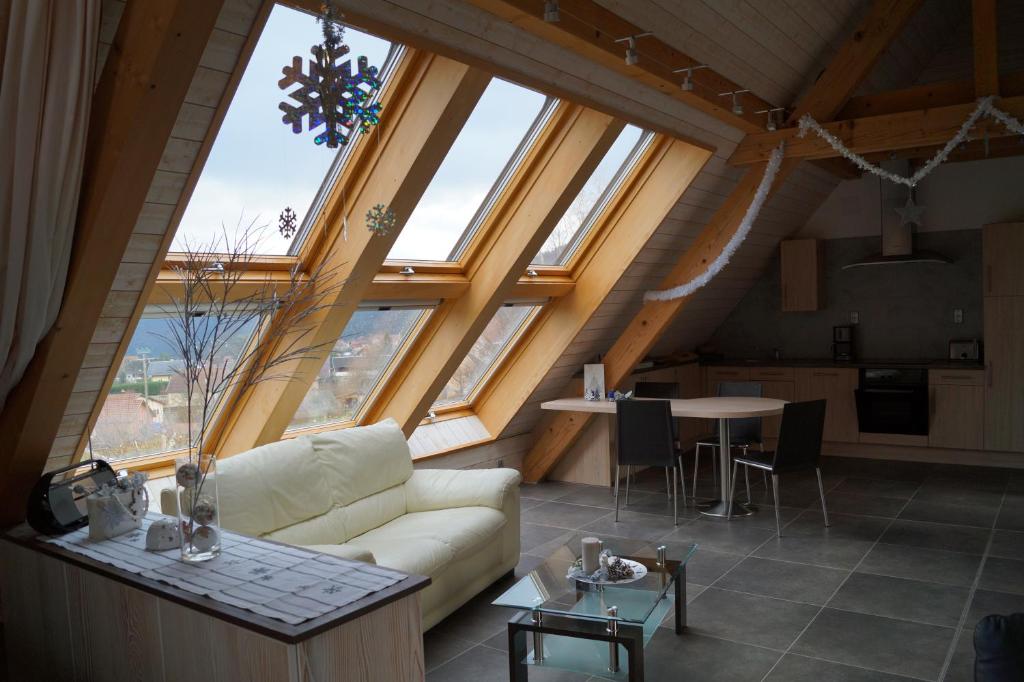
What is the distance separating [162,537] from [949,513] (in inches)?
212

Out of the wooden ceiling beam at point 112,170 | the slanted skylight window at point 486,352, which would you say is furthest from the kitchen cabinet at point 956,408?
the wooden ceiling beam at point 112,170

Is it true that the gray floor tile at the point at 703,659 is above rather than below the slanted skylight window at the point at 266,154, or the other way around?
below

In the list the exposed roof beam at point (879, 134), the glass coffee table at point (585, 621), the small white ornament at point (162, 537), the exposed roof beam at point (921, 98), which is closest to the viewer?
the small white ornament at point (162, 537)

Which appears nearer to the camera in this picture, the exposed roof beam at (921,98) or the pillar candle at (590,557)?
the pillar candle at (590,557)

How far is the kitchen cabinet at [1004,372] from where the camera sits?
7023 millimetres

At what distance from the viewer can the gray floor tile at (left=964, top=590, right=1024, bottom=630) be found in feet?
12.9

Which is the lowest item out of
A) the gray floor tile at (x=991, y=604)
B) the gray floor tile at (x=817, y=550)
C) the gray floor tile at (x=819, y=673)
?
the gray floor tile at (x=817, y=550)

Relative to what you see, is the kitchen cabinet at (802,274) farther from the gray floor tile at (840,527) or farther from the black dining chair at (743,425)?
the gray floor tile at (840,527)

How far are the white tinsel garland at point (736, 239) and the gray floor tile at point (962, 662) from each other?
309cm

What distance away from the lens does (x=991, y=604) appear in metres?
4.07

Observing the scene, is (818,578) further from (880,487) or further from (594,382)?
(594,382)

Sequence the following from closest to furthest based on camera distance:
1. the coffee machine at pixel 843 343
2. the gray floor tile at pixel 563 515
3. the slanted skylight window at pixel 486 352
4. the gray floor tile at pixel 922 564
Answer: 1. the gray floor tile at pixel 922 564
2. the gray floor tile at pixel 563 515
3. the slanted skylight window at pixel 486 352
4. the coffee machine at pixel 843 343

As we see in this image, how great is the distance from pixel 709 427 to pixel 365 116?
707 cm

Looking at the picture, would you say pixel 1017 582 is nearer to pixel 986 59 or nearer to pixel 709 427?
pixel 986 59
